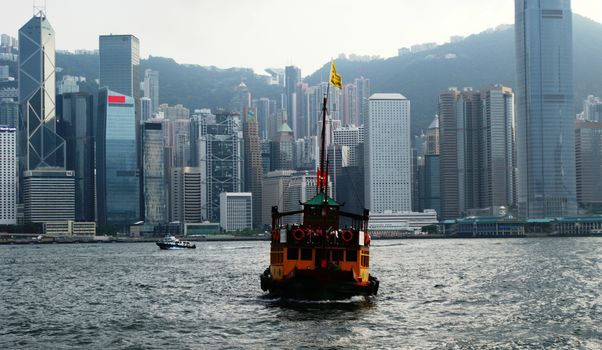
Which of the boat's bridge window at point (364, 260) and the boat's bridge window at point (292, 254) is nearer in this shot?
the boat's bridge window at point (292, 254)

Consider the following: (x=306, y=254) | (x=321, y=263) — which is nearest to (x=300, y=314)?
(x=321, y=263)

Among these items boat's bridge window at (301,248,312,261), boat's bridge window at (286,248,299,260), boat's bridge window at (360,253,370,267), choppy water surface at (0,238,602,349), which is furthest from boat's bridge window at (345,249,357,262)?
boat's bridge window at (286,248,299,260)

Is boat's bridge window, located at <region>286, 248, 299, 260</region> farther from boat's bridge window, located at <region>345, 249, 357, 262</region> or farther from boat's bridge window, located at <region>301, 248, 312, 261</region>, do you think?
boat's bridge window, located at <region>345, 249, 357, 262</region>

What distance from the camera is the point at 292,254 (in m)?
63.6

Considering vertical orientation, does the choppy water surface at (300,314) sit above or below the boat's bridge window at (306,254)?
below

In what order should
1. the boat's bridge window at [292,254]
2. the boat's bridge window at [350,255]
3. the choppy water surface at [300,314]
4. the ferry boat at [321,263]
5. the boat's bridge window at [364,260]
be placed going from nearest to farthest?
the choppy water surface at [300,314] → the ferry boat at [321,263] → the boat's bridge window at [350,255] → the boat's bridge window at [292,254] → the boat's bridge window at [364,260]

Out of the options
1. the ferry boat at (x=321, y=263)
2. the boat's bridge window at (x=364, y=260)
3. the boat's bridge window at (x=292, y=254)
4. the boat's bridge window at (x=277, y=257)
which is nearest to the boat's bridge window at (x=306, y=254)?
the ferry boat at (x=321, y=263)

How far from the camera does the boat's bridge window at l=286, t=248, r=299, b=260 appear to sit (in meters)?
63.6

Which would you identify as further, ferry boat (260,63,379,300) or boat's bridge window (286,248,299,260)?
boat's bridge window (286,248,299,260)

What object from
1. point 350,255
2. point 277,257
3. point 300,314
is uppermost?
point 350,255

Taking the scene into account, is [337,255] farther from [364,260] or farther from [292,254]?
[364,260]

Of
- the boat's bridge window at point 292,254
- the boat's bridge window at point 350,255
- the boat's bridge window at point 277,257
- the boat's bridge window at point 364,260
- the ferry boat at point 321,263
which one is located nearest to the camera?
the ferry boat at point 321,263

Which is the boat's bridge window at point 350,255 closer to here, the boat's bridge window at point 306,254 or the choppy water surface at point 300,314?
the boat's bridge window at point 306,254

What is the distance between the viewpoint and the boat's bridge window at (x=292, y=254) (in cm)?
6356
